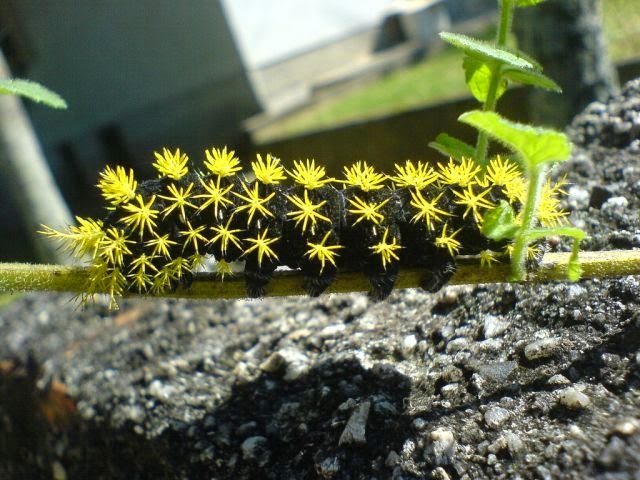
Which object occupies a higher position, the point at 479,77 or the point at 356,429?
the point at 479,77

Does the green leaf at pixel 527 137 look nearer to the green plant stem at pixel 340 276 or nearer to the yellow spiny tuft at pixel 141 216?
the green plant stem at pixel 340 276

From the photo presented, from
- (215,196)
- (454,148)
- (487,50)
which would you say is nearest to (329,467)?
(215,196)

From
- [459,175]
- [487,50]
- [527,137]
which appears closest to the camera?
[527,137]

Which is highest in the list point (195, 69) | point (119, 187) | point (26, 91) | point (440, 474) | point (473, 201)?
point (195, 69)

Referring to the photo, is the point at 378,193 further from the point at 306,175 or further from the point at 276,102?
the point at 276,102

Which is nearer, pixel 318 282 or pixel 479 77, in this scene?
pixel 318 282

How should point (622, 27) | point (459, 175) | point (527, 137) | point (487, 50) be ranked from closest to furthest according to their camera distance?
point (527, 137), point (487, 50), point (459, 175), point (622, 27)

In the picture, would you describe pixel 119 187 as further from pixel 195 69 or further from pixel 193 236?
pixel 195 69

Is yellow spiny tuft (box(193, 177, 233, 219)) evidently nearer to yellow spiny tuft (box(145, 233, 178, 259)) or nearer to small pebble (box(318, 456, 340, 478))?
yellow spiny tuft (box(145, 233, 178, 259))
